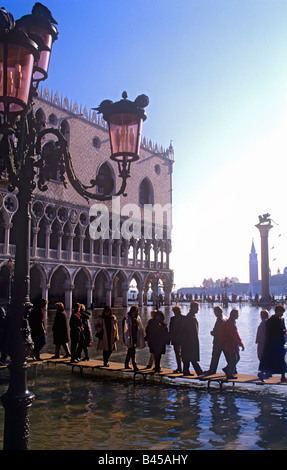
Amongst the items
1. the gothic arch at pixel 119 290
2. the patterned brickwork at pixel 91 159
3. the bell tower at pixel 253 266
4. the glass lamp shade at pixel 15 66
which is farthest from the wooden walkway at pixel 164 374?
the bell tower at pixel 253 266

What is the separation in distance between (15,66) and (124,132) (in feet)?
4.03

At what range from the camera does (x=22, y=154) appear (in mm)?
3354

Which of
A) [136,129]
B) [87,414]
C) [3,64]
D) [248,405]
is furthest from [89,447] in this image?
[3,64]

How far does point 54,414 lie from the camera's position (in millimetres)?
4887

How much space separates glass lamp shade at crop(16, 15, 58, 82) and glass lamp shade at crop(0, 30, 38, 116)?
1.35 meters

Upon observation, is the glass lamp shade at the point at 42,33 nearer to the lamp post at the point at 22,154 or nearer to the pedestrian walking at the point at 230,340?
the lamp post at the point at 22,154

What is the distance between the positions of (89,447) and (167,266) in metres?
31.8

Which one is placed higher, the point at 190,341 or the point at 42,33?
the point at 42,33

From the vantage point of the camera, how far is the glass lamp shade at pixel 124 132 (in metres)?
3.86

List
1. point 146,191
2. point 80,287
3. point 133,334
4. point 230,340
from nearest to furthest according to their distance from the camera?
point 230,340 → point 133,334 → point 80,287 → point 146,191

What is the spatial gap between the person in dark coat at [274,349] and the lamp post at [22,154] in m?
3.16

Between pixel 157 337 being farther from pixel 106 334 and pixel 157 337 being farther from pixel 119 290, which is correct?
pixel 119 290

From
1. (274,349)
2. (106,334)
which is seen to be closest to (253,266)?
(106,334)
